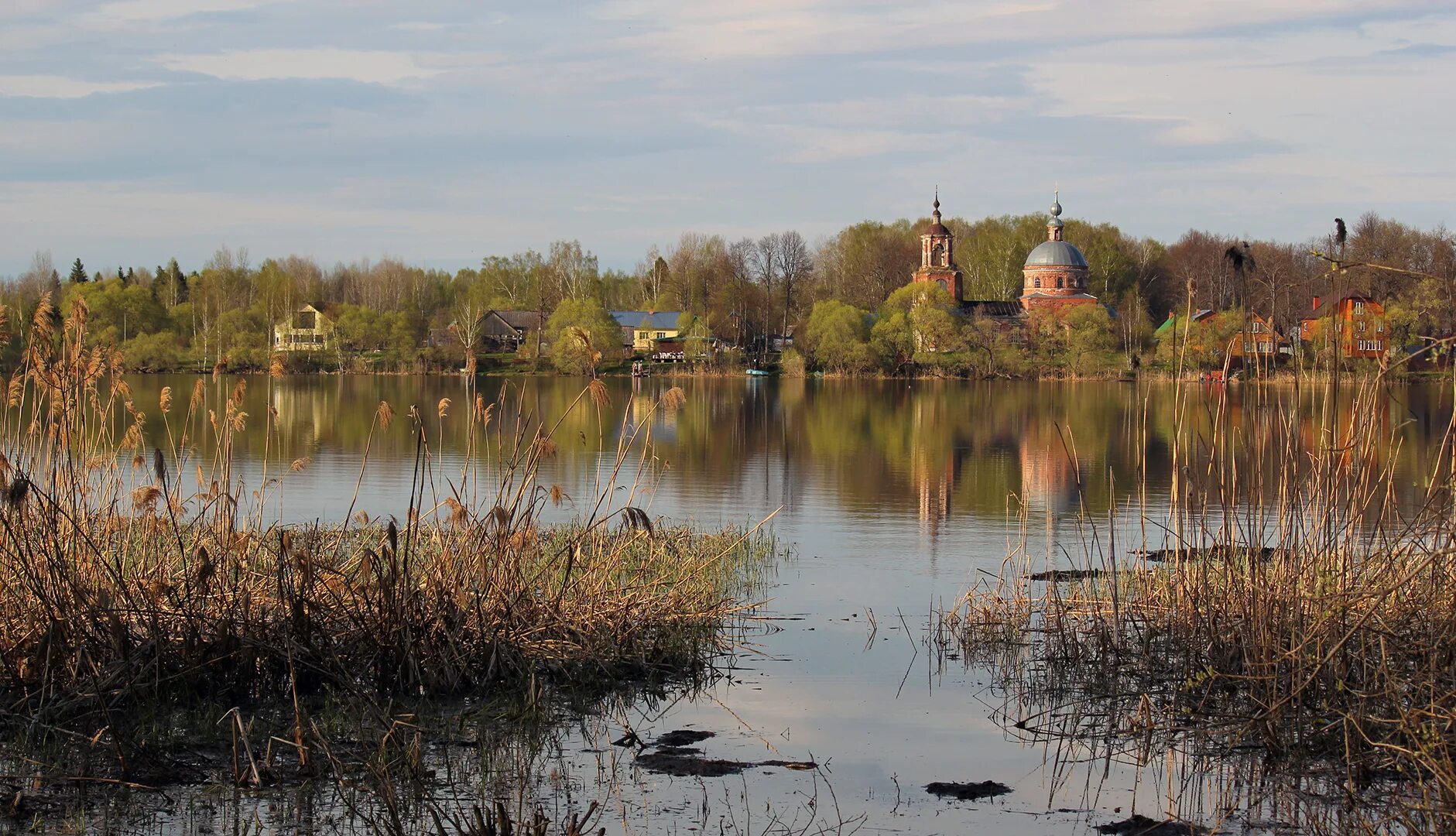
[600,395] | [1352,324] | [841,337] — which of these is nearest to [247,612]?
[600,395]

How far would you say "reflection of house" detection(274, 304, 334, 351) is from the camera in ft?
282

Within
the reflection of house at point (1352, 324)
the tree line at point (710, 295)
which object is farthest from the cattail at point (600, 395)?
the tree line at point (710, 295)

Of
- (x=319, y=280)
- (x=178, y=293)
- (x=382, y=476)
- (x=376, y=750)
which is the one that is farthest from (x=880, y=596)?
(x=319, y=280)

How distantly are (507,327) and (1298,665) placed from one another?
106 m

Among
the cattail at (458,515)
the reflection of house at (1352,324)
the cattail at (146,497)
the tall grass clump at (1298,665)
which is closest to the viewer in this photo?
the tall grass clump at (1298,665)

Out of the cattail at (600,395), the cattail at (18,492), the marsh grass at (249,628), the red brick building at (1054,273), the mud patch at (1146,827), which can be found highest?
the red brick building at (1054,273)

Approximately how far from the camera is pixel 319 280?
389 feet

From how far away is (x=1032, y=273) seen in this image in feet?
358

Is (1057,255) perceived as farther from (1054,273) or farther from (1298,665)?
(1298,665)

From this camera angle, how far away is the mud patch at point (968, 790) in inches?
272

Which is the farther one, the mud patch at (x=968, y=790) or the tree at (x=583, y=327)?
the tree at (x=583, y=327)

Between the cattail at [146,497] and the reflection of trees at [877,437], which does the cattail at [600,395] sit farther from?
the cattail at [146,497]

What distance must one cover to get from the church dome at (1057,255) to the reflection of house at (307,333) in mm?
54323

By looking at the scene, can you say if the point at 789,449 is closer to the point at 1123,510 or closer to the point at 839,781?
the point at 1123,510
